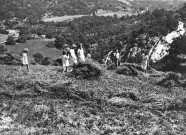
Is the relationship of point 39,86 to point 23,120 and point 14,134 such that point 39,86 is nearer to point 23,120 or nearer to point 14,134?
point 23,120

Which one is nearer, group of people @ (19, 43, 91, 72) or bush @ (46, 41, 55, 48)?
group of people @ (19, 43, 91, 72)

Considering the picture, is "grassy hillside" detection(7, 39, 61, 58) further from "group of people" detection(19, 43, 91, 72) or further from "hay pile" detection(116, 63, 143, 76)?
"hay pile" detection(116, 63, 143, 76)

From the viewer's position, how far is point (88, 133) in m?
14.2

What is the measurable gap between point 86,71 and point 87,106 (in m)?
3.95

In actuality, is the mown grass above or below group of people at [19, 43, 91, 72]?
below

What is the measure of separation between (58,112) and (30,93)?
3.01 metres

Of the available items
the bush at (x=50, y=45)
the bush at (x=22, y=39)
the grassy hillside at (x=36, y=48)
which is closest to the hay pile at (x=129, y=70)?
the grassy hillside at (x=36, y=48)

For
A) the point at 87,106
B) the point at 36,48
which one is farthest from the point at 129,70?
the point at 36,48

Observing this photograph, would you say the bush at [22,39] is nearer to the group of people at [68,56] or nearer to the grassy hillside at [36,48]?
the grassy hillside at [36,48]

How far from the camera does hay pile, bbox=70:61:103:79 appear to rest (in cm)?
2036

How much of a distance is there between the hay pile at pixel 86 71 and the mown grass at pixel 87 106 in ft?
1.37

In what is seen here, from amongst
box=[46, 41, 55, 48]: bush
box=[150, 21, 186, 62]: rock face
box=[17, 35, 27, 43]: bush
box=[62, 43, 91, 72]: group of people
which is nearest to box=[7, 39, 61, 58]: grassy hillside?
box=[46, 41, 55, 48]: bush

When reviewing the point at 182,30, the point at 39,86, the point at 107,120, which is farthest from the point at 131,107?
the point at 182,30

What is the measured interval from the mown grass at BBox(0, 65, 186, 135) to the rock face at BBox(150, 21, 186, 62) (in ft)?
95.7
